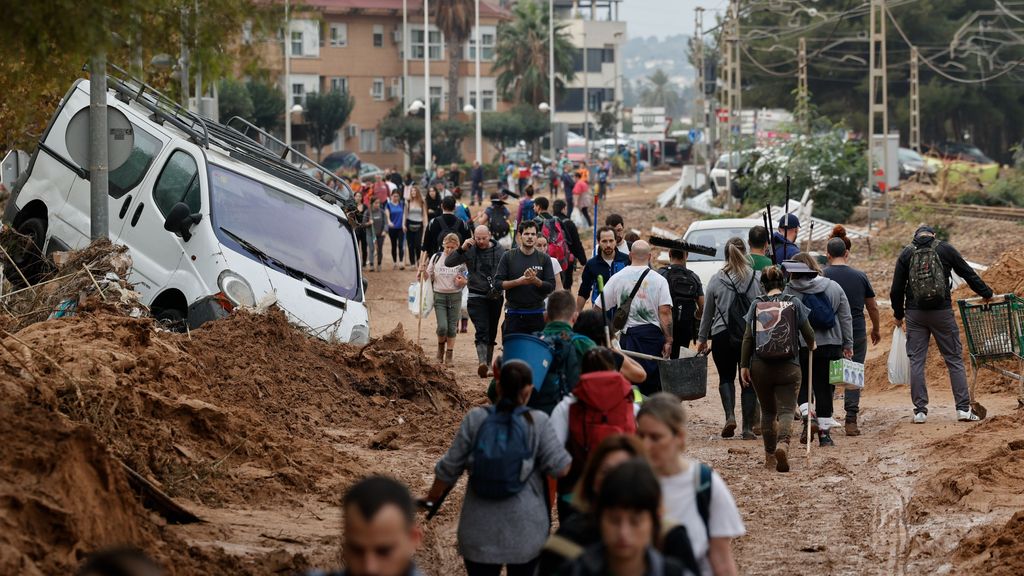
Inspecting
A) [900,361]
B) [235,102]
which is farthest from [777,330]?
[235,102]

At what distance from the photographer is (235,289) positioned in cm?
1446

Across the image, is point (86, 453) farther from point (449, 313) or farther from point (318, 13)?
point (449, 313)

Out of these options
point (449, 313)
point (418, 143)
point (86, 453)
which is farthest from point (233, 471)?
point (418, 143)

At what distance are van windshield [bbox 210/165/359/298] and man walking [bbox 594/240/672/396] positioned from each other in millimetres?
3918

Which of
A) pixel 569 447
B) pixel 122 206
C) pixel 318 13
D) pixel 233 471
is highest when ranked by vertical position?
pixel 318 13

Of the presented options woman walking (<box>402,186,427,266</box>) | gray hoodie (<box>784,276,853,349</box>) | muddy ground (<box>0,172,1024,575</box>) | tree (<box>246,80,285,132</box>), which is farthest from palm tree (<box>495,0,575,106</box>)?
gray hoodie (<box>784,276,853,349</box>)

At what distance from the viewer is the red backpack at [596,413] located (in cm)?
704

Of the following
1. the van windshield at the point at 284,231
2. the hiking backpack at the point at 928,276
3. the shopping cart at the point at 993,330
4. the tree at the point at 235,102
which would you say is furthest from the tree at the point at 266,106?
the hiking backpack at the point at 928,276

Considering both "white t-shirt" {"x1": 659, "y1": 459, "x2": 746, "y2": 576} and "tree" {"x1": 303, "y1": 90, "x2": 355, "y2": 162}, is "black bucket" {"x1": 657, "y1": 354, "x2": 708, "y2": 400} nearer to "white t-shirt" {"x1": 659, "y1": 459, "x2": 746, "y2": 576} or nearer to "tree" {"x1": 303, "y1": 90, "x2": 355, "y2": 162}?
"white t-shirt" {"x1": 659, "y1": 459, "x2": 746, "y2": 576}

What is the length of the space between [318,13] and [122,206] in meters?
7.62

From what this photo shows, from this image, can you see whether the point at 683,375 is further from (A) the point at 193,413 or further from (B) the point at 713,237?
(B) the point at 713,237

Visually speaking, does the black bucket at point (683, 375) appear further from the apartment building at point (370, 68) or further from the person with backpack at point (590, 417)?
the apartment building at point (370, 68)

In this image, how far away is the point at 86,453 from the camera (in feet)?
26.0

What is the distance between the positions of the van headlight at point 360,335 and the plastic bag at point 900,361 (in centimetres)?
525
